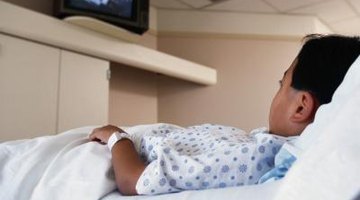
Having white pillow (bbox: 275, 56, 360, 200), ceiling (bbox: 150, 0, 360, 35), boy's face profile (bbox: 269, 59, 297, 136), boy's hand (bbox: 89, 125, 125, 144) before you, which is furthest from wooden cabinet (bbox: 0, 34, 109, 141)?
white pillow (bbox: 275, 56, 360, 200)

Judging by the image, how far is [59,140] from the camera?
0.95 meters

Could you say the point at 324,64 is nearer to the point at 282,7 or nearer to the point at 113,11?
the point at 113,11

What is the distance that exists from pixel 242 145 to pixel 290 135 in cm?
14

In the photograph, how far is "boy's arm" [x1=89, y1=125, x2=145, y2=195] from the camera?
749mm

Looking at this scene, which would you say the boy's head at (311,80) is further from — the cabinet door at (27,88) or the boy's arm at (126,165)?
Answer: the cabinet door at (27,88)

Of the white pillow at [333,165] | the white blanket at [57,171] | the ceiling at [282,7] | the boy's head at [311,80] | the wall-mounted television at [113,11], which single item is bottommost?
the white blanket at [57,171]

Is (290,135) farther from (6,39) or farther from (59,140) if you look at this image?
(6,39)

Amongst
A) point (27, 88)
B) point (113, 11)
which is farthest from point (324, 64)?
point (113, 11)

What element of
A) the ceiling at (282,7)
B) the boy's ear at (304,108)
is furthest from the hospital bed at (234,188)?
the ceiling at (282,7)

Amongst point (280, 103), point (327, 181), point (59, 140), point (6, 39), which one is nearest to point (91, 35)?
point (6, 39)

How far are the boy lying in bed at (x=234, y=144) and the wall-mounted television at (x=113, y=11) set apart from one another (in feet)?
3.93

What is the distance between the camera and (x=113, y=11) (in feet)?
6.83

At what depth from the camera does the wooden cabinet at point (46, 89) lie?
1647 mm

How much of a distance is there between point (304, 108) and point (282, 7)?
2352mm
